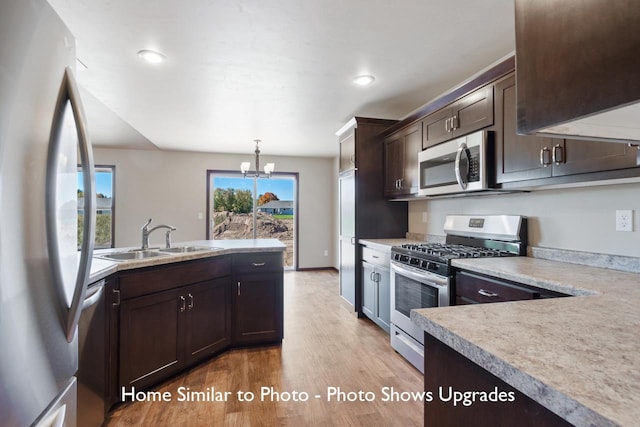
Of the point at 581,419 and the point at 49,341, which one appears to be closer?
the point at 581,419

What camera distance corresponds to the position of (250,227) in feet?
20.6

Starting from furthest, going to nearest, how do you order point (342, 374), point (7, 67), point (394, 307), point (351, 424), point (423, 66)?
point (394, 307)
point (423, 66)
point (342, 374)
point (351, 424)
point (7, 67)

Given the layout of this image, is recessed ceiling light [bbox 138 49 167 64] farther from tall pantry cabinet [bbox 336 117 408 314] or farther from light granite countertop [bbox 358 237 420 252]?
light granite countertop [bbox 358 237 420 252]

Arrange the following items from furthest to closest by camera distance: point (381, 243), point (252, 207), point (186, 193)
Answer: point (252, 207) < point (186, 193) < point (381, 243)

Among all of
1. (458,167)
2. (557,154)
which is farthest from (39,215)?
(458,167)

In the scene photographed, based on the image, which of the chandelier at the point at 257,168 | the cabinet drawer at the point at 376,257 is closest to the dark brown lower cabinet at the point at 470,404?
the cabinet drawer at the point at 376,257

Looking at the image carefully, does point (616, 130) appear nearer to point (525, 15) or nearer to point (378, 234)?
point (525, 15)

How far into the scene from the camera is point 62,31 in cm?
83

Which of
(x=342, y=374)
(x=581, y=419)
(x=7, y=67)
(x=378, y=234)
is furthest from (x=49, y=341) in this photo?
(x=378, y=234)

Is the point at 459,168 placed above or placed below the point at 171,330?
above

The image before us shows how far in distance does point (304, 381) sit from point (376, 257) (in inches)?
55.5

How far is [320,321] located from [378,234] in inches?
46.6

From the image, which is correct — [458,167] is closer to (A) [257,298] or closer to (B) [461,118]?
(B) [461,118]

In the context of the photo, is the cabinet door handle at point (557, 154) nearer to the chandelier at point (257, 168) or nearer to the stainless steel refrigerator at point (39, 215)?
the stainless steel refrigerator at point (39, 215)
